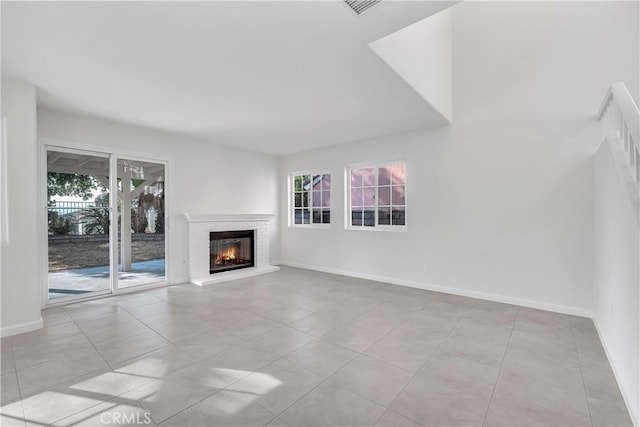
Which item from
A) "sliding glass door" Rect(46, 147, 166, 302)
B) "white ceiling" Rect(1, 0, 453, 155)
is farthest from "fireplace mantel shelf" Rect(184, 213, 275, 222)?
"white ceiling" Rect(1, 0, 453, 155)

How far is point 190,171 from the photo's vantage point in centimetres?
514

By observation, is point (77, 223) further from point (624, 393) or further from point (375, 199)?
point (624, 393)

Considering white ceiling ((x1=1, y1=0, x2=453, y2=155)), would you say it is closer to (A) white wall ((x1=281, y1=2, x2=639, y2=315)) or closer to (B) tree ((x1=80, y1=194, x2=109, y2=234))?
(A) white wall ((x1=281, y1=2, x2=639, y2=315))

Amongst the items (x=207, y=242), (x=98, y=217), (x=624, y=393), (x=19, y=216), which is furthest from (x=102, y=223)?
(x=624, y=393)

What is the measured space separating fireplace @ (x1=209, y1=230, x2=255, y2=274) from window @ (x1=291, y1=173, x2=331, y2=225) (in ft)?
3.90

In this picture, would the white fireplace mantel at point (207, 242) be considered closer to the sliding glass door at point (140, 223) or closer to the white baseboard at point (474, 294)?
the sliding glass door at point (140, 223)

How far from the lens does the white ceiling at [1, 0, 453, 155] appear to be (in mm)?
1938

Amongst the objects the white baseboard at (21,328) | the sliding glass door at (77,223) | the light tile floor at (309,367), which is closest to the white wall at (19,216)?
the white baseboard at (21,328)

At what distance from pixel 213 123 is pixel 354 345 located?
11.7 feet

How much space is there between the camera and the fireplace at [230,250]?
5457mm

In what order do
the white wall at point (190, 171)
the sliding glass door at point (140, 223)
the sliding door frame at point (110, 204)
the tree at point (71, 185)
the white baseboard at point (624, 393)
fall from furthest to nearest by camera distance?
the sliding glass door at point (140, 223)
the white wall at point (190, 171)
the tree at point (71, 185)
the sliding door frame at point (110, 204)
the white baseboard at point (624, 393)

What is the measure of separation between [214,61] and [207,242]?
340 cm

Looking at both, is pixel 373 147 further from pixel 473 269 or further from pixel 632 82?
pixel 632 82

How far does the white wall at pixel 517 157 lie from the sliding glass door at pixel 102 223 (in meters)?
3.99
